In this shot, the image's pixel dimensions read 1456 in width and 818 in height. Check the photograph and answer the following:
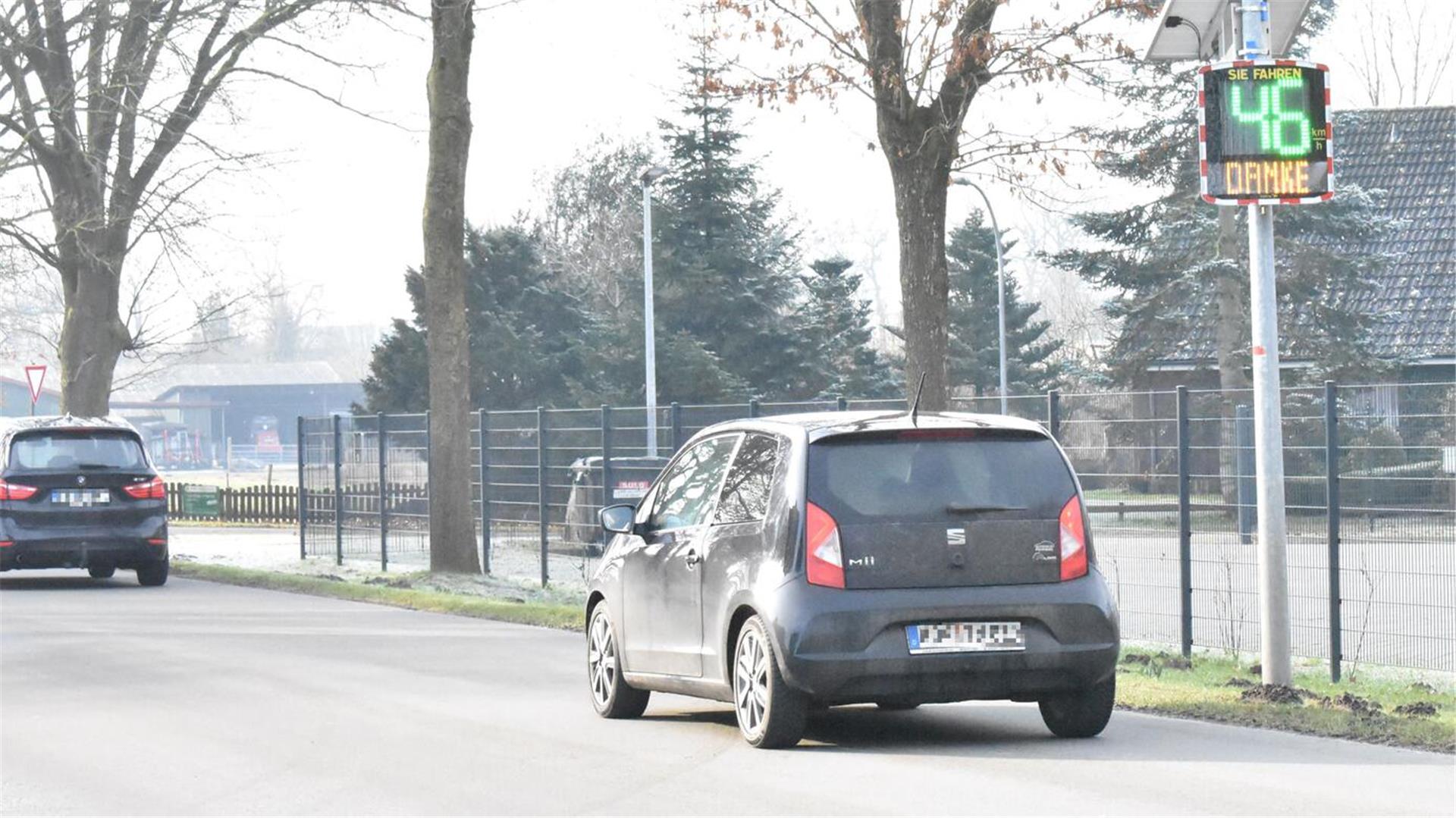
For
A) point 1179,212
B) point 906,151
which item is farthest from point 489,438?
point 1179,212

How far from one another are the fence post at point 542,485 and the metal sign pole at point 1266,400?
13.9 m

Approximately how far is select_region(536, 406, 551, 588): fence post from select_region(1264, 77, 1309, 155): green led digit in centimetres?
1431

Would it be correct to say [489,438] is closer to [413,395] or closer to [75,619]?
[75,619]

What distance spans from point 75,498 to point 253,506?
29.9 m

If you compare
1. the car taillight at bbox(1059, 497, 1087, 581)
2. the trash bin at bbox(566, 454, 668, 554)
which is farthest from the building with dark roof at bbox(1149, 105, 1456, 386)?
the car taillight at bbox(1059, 497, 1087, 581)

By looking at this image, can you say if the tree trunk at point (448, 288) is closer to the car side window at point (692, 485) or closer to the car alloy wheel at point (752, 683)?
the car side window at point (692, 485)

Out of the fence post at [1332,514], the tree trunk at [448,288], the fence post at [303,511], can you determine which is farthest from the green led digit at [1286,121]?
the fence post at [303,511]

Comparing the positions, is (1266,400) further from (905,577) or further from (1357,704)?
(905,577)

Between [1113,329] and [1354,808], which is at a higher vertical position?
[1113,329]

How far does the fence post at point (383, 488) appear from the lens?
29.0m

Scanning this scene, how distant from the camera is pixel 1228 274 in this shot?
140ft

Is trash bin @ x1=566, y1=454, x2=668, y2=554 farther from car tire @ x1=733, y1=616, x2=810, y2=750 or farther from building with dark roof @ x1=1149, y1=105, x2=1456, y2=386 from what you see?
building with dark roof @ x1=1149, y1=105, x2=1456, y2=386

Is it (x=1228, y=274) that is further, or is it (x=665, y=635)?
(x=1228, y=274)

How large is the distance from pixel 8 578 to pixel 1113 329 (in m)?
31.8
